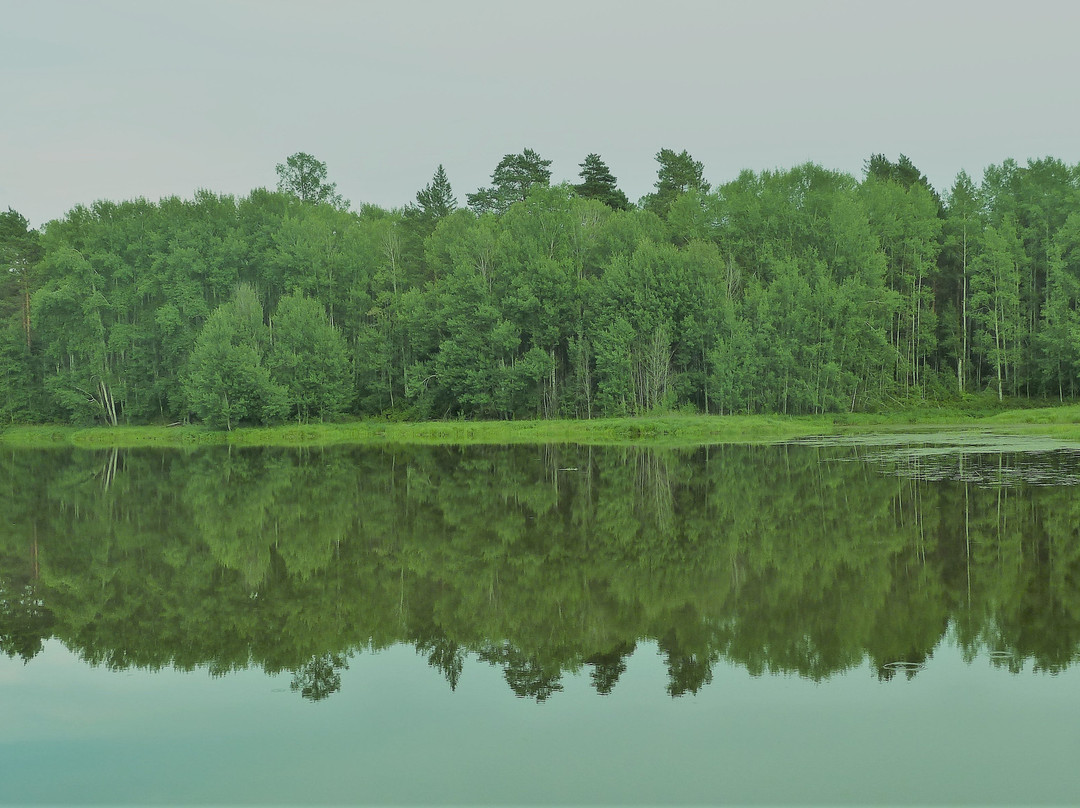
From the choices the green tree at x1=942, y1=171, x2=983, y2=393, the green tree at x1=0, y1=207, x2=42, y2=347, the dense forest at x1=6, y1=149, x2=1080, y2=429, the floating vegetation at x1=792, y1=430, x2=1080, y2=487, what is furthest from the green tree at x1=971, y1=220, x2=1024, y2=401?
the green tree at x1=0, y1=207, x2=42, y2=347

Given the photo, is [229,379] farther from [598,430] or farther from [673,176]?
[673,176]

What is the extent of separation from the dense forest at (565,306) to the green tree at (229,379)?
0.15 metres

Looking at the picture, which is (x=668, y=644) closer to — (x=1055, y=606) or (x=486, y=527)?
(x=1055, y=606)

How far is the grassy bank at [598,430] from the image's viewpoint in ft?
160

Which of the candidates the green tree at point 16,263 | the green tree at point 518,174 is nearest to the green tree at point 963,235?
the green tree at point 518,174

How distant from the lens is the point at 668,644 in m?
10.6

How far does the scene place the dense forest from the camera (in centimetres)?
5997

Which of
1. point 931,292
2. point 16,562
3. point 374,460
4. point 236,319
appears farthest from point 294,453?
point 931,292

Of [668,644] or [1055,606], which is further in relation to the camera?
[1055,606]

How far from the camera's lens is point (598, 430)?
5209 centimetres

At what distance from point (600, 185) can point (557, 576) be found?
68.0 meters

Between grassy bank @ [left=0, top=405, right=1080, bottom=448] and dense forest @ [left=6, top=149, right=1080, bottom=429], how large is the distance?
3004 millimetres

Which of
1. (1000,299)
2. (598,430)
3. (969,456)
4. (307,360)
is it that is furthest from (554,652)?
(1000,299)

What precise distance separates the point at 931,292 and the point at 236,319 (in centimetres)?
5105
